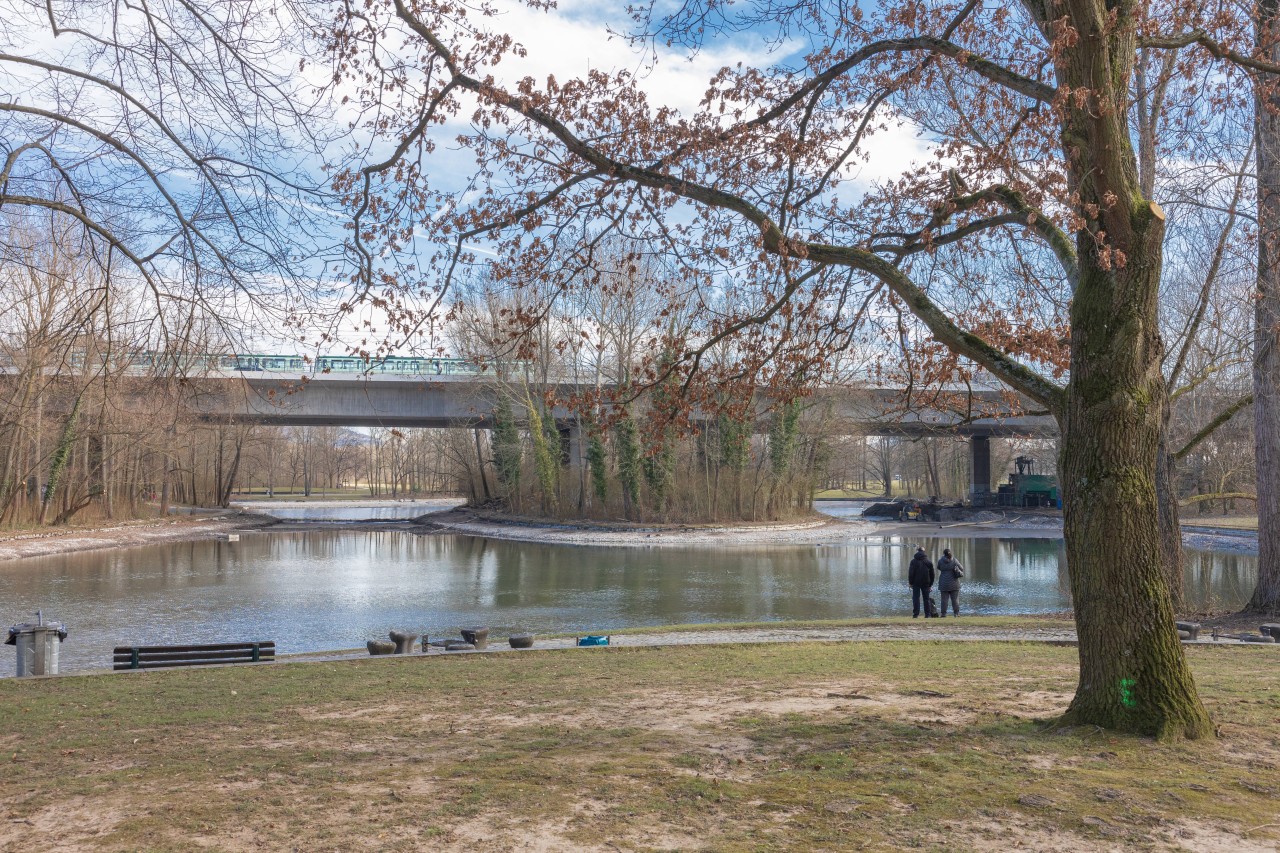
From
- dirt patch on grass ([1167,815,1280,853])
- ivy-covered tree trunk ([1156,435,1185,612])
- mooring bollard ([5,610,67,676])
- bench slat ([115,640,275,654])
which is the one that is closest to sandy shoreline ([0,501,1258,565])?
ivy-covered tree trunk ([1156,435,1185,612])

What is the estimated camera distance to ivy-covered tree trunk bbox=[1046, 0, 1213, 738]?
688cm

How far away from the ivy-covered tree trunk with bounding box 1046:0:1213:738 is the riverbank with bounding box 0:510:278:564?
34.5 metres

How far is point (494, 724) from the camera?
8117mm

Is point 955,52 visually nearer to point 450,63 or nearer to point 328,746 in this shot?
point 450,63

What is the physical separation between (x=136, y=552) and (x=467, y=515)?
22.3 m

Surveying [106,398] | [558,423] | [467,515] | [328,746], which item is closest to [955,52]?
[328,746]

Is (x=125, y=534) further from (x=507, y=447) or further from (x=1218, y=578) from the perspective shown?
(x=1218, y=578)

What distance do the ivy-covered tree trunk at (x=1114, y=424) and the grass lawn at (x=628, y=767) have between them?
0.38 m

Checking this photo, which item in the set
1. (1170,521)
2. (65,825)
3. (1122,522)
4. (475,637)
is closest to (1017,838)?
(1122,522)

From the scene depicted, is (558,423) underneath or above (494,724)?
above

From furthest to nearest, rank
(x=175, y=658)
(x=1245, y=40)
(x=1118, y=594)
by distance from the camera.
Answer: (x=175, y=658), (x=1245, y=40), (x=1118, y=594)

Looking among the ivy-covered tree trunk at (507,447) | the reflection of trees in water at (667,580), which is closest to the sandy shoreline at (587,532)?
the ivy-covered tree trunk at (507,447)

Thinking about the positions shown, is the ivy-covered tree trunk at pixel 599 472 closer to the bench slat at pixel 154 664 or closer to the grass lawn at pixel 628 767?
the bench slat at pixel 154 664

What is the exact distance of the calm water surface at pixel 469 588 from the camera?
19062 mm
